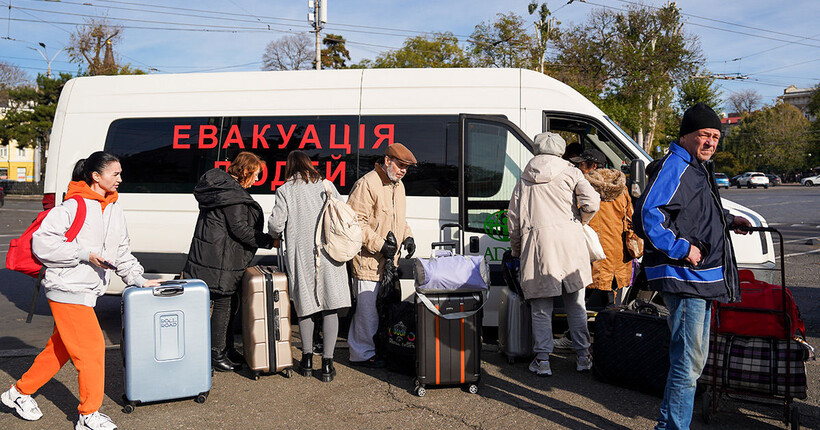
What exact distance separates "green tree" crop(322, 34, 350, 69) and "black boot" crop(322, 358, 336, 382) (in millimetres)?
39743

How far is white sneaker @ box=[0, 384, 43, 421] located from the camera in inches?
164

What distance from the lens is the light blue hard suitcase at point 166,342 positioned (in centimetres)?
430

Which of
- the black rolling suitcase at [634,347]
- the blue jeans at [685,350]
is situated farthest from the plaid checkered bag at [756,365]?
the blue jeans at [685,350]

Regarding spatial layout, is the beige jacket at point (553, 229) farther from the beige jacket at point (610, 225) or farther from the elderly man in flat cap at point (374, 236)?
the elderly man in flat cap at point (374, 236)

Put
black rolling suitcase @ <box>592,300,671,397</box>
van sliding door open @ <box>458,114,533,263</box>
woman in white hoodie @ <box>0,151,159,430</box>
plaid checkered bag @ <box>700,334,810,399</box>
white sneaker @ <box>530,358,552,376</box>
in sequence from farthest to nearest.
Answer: van sliding door open @ <box>458,114,533,263</box> → white sneaker @ <box>530,358,552,376</box> → black rolling suitcase @ <box>592,300,671,397</box> → plaid checkered bag @ <box>700,334,810,399</box> → woman in white hoodie @ <box>0,151,159,430</box>

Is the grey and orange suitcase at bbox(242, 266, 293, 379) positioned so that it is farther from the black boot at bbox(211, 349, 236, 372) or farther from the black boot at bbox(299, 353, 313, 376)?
the black boot at bbox(211, 349, 236, 372)

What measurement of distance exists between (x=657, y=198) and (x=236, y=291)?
3424mm

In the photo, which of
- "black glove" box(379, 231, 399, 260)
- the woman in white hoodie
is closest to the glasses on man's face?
"black glove" box(379, 231, 399, 260)

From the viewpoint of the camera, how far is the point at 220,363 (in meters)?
5.33

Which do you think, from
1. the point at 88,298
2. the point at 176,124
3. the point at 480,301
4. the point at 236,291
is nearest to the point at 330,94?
the point at 176,124

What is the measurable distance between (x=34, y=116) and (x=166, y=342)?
43.4 metres

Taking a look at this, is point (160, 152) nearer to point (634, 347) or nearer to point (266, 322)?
point (266, 322)

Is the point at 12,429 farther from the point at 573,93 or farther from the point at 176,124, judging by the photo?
Answer: the point at 573,93

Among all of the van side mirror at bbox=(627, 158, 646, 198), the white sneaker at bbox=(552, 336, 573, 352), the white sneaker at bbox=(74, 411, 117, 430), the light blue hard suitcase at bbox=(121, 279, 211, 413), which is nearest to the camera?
the white sneaker at bbox=(74, 411, 117, 430)
